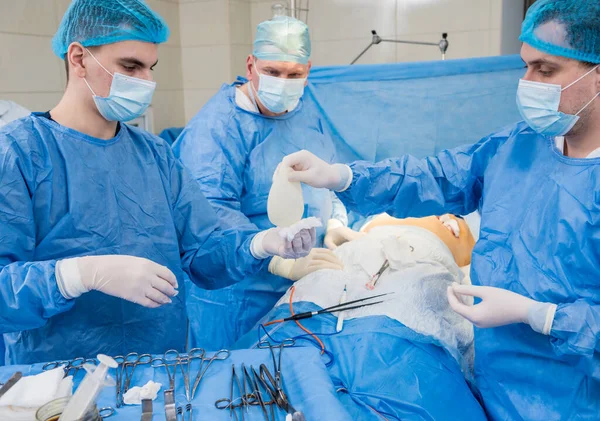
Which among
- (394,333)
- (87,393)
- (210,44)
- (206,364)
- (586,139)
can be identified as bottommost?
(394,333)

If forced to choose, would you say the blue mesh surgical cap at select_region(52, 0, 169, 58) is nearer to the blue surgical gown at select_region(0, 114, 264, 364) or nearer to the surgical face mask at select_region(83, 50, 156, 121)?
the surgical face mask at select_region(83, 50, 156, 121)

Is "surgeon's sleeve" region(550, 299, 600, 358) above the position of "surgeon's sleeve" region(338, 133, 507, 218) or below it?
below

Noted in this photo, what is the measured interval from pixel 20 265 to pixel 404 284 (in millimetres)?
1208

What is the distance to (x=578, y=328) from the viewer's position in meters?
1.27

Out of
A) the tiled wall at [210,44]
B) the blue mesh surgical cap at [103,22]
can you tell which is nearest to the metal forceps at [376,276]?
the blue mesh surgical cap at [103,22]

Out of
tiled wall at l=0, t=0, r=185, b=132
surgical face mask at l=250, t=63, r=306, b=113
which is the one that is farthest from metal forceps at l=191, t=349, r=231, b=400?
tiled wall at l=0, t=0, r=185, b=132

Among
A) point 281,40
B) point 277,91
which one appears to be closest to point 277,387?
point 277,91

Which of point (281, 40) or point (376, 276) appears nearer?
point (376, 276)

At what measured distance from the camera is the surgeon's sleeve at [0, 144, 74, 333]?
125 cm

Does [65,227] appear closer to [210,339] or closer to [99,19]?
[99,19]

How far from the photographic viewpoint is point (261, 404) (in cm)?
Result: 112

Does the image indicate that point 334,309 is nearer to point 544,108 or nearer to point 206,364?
point 206,364

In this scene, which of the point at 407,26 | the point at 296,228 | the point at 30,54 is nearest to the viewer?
the point at 296,228

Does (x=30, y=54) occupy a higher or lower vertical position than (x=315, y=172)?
higher
